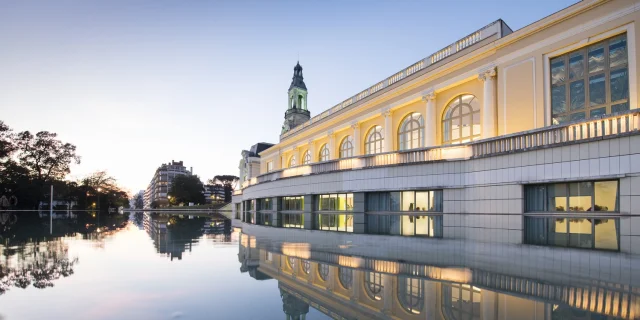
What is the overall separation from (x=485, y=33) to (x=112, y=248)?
2500 cm

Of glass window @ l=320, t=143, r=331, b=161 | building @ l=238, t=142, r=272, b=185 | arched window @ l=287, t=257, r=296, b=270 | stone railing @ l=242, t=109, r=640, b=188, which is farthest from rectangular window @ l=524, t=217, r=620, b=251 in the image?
building @ l=238, t=142, r=272, b=185

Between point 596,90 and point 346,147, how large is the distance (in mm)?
24472

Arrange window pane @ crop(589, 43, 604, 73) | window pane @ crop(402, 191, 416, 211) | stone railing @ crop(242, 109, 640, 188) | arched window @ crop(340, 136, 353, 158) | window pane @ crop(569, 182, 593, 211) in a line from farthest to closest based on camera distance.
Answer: arched window @ crop(340, 136, 353, 158), window pane @ crop(402, 191, 416, 211), window pane @ crop(589, 43, 604, 73), window pane @ crop(569, 182, 593, 211), stone railing @ crop(242, 109, 640, 188)

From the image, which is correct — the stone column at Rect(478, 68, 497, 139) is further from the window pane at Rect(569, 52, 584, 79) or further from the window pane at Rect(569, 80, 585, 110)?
the window pane at Rect(569, 80, 585, 110)

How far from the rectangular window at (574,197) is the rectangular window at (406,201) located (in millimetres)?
4889

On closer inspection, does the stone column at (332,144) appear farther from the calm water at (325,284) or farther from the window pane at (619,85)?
the calm water at (325,284)

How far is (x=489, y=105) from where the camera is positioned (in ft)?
76.6

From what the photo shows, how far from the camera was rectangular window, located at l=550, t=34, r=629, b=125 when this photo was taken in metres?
17.6

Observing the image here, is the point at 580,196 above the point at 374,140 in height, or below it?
below

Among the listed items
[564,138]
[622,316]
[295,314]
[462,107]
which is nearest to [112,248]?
[295,314]

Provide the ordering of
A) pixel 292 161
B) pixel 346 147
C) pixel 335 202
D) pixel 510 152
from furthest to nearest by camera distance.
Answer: pixel 292 161
pixel 346 147
pixel 335 202
pixel 510 152

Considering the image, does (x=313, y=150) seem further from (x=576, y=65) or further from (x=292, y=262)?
(x=292, y=262)

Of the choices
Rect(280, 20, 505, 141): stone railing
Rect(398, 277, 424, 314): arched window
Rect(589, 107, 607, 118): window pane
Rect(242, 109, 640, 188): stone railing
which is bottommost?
Rect(398, 277, 424, 314): arched window

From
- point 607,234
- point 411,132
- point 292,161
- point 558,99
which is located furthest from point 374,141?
point 607,234
